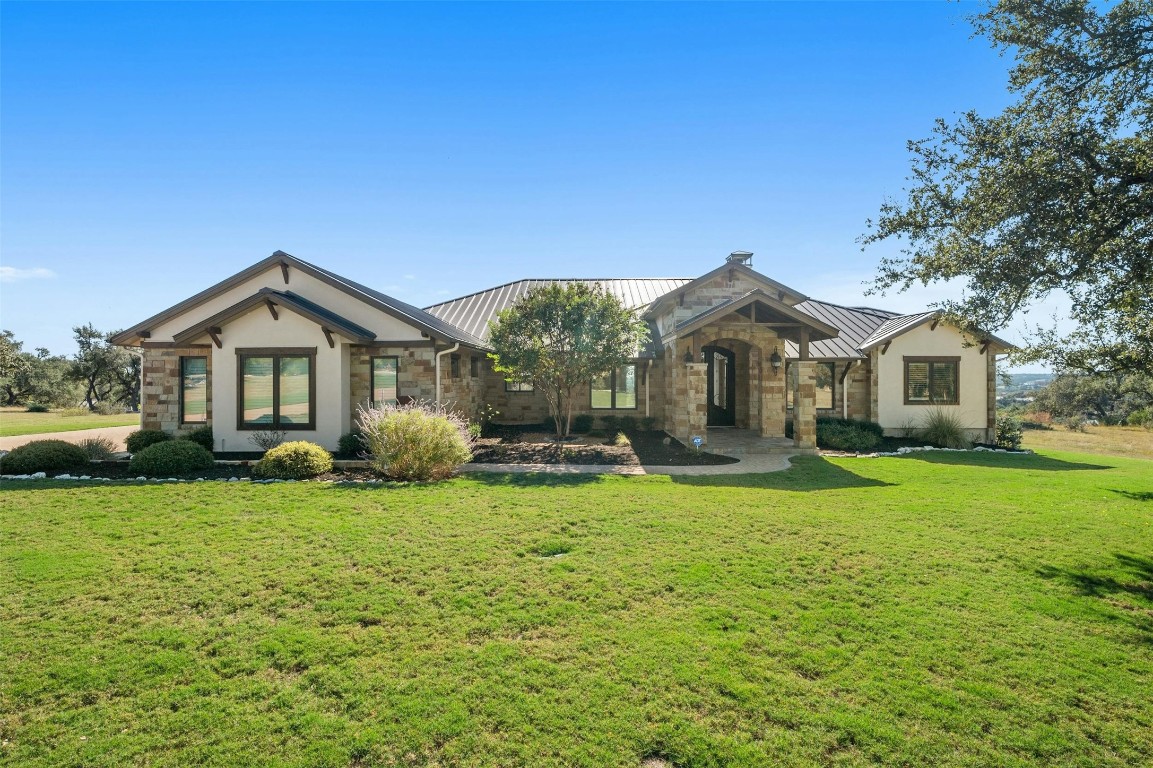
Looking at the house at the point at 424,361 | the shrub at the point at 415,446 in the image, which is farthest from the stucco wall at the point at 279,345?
the shrub at the point at 415,446

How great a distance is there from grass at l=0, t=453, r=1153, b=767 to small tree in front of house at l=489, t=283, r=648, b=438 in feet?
22.9

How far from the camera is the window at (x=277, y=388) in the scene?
45.4 feet

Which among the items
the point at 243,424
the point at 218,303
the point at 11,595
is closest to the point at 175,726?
the point at 11,595

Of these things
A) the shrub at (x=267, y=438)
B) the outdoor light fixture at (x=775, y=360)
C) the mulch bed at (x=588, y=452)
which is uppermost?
the outdoor light fixture at (x=775, y=360)

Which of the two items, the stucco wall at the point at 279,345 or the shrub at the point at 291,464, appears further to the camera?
the stucco wall at the point at 279,345

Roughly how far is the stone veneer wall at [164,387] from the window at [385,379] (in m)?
4.42

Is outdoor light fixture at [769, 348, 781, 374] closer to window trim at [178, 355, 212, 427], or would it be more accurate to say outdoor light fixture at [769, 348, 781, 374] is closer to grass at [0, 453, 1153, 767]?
grass at [0, 453, 1153, 767]

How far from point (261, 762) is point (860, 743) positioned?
3.76 m

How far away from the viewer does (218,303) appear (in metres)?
15.0

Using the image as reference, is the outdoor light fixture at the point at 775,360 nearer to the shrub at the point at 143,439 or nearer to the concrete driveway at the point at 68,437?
the shrub at the point at 143,439

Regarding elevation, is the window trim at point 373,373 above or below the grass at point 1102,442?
above

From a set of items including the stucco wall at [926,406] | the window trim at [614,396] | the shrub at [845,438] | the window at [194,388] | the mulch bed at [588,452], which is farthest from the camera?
the window trim at [614,396]

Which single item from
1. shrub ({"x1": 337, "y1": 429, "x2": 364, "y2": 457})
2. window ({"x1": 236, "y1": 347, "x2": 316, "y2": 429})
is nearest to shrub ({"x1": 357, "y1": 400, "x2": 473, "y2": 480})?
shrub ({"x1": 337, "y1": 429, "x2": 364, "y2": 457})

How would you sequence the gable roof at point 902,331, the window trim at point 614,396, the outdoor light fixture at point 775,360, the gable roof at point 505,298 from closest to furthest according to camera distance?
the outdoor light fixture at point 775,360 → the gable roof at point 902,331 → the window trim at point 614,396 → the gable roof at point 505,298
